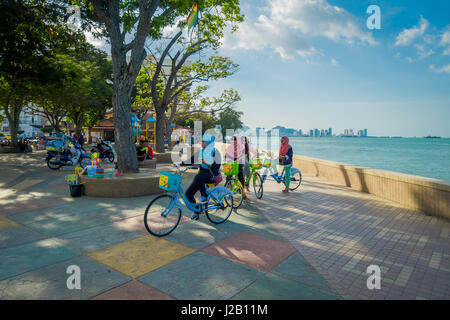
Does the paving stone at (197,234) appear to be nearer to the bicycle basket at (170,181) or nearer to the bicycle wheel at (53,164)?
the bicycle basket at (170,181)

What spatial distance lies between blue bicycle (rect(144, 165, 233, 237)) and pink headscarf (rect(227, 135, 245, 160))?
2.43m

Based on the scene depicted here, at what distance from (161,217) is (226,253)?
1.67m

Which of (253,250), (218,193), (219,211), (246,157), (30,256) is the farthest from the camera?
(246,157)

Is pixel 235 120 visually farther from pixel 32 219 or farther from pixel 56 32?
pixel 32 219

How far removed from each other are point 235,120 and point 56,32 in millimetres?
63619

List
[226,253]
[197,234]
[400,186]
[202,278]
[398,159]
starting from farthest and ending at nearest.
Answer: [398,159] → [400,186] → [197,234] → [226,253] → [202,278]

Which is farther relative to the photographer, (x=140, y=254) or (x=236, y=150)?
(x=236, y=150)

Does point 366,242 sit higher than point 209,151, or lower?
lower

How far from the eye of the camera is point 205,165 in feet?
19.8

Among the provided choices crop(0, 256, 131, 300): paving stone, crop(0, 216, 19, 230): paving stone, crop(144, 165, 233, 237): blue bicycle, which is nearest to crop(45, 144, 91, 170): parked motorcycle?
crop(0, 216, 19, 230): paving stone

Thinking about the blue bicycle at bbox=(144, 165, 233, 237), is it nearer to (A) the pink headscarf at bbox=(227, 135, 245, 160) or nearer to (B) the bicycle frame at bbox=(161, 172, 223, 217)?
(B) the bicycle frame at bbox=(161, 172, 223, 217)

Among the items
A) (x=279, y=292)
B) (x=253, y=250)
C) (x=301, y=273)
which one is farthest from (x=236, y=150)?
(x=279, y=292)

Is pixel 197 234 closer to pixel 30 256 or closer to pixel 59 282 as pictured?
pixel 59 282

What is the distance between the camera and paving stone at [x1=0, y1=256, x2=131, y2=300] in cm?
335
